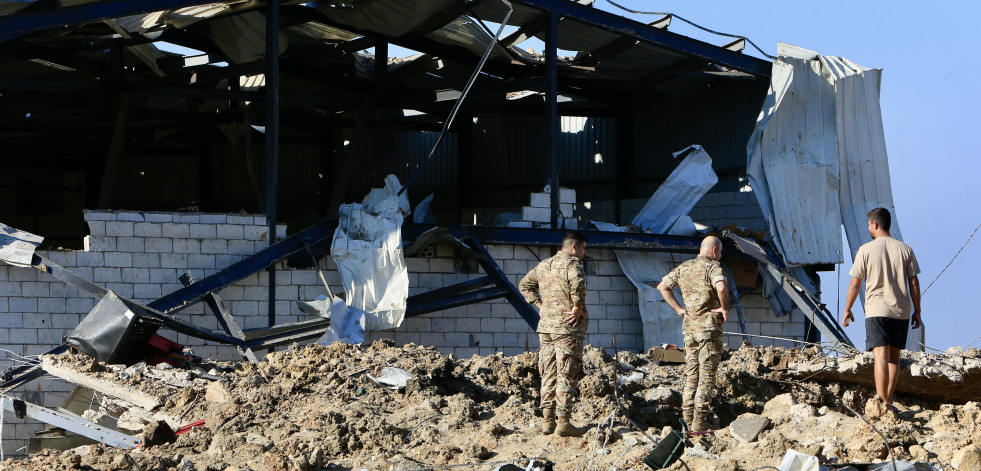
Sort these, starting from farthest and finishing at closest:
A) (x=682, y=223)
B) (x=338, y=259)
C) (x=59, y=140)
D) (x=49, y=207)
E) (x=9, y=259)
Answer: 1. (x=49, y=207)
2. (x=59, y=140)
3. (x=682, y=223)
4. (x=338, y=259)
5. (x=9, y=259)

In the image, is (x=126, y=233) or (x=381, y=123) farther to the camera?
(x=381, y=123)

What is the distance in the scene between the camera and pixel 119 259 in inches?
489

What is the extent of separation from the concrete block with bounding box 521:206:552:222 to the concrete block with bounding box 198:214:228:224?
3.95 metres

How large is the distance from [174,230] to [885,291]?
7.75m

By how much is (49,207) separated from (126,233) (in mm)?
16068

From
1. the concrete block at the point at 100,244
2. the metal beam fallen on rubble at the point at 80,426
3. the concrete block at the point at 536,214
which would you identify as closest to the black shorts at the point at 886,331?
the metal beam fallen on rubble at the point at 80,426

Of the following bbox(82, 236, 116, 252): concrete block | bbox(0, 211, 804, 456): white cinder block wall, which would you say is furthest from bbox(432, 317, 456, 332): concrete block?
bbox(82, 236, 116, 252): concrete block

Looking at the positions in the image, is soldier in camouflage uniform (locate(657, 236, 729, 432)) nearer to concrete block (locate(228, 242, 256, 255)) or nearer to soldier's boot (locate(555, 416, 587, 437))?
soldier's boot (locate(555, 416, 587, 437))

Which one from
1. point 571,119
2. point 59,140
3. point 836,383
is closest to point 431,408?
point 836,383

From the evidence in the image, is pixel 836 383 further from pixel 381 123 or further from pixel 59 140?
pixel 59 140

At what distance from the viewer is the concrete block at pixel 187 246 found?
12664 mm

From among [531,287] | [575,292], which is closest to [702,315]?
[575,292]

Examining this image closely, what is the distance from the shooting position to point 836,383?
992 centimetres

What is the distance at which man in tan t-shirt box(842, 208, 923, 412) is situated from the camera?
8.41 metres
